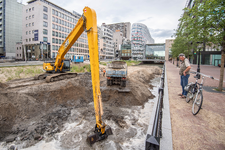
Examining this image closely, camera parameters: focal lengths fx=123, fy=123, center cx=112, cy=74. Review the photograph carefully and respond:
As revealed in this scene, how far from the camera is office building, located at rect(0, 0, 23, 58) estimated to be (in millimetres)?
59156

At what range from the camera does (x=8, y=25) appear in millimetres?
60562

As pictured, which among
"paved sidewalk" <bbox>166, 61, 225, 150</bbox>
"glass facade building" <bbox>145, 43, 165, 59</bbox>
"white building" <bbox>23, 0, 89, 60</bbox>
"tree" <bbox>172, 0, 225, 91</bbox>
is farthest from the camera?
"glass facade building" <bbox>145, 43, 165, 59</bbox>

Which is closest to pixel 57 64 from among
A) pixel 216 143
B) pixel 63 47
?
pixel 63 47

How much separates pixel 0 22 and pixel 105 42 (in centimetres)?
5726

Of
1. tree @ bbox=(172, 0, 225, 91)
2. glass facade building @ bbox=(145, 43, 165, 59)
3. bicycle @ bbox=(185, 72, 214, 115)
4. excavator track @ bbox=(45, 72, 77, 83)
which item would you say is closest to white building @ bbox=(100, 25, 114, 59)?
glass facade building @ bbox=(145, 43, 165, 59)

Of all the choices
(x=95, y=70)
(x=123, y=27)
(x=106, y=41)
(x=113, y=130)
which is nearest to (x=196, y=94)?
(x=113, y=130)

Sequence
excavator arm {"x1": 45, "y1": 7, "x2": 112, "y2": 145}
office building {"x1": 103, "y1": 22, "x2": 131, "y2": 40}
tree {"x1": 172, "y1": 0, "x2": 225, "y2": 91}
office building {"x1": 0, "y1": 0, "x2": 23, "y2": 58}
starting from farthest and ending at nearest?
office building {"x1": 103, "y1": 22, "x2": 131, "y2": 40}
office building {"x1": 0, "y1": 0, "x2": 23, "y2": 58}
tree {"x1": 172, "y1": 0, "x2": 225, "y2": 91}
excavator arm {"x1": 45, "y1": 7, "x2": 112, "y2": 145}

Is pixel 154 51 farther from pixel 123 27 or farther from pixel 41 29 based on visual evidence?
pixel 123 27

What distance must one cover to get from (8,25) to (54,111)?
7699 centimetres

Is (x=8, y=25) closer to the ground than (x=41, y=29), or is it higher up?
higher up

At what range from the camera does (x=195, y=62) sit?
41.4m

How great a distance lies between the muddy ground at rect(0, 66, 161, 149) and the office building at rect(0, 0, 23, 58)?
70.2m

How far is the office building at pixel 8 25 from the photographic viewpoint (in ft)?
194

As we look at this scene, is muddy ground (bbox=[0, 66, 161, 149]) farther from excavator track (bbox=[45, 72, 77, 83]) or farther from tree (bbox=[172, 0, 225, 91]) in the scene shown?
tree (bbox=[172, 0, 225, 91])
